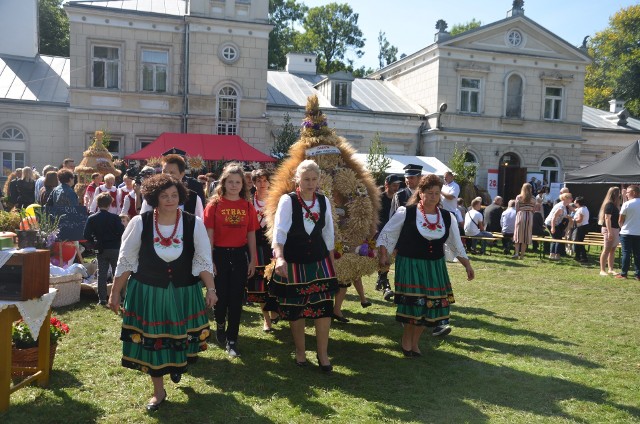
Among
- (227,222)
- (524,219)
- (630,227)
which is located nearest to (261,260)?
(227,222)

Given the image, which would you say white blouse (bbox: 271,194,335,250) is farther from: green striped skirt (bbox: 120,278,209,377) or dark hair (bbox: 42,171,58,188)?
dark hair (bbox: 42,171,58,188)

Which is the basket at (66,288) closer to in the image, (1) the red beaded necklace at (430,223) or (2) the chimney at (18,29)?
(1) the red beaded necklace at (430,223)

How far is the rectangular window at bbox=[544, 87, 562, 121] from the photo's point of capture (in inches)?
1036

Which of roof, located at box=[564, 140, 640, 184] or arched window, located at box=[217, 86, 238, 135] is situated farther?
arched window, located at box=[217, 86, 238, 135]

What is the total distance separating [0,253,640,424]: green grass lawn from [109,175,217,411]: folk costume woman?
16.9 inches

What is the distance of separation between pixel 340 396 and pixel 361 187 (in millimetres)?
2673

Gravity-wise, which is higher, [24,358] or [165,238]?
[165,238]

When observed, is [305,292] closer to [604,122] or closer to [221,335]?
[221,335]

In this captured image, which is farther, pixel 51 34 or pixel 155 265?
pixel 51 34

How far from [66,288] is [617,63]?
42951 millimetres

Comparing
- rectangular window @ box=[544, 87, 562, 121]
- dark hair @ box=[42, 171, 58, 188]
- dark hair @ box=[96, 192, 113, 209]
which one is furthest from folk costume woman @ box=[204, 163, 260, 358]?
rectangular window @ box=[544, 87, 562, 121]

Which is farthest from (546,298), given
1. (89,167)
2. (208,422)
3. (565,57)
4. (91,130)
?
(565,57)

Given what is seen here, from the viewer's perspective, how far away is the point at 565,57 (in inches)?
1031

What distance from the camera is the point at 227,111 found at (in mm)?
21406
